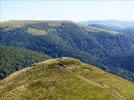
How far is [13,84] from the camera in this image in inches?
3543

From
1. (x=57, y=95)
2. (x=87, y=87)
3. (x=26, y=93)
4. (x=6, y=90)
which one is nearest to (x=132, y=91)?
(x=87, y=87)

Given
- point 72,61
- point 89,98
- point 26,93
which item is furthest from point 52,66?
point 89,98

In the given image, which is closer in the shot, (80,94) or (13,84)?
(80,94)

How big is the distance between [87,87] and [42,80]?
1228cm

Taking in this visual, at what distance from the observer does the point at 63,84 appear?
83438 mm

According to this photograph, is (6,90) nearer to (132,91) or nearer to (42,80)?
(42,80)

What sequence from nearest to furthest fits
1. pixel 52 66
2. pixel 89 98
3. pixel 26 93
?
pixel 89 98 → pixel 26 93 → pixel 52 66

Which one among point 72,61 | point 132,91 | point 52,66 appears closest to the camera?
point 132,91

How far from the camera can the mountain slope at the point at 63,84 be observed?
77.7 meters

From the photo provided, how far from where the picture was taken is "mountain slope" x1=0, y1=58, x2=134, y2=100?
77688 millimetres

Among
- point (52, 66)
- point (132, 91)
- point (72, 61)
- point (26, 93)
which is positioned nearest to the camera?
point (26, 93)

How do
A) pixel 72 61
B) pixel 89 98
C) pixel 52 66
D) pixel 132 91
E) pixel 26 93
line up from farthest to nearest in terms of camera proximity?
pixel 72 61, pixel 52 66, pixel 132 91, pixel 26 93, pixel 89 98

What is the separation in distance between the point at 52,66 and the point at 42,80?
971 cm

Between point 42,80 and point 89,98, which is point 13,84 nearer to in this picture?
point 42,80
